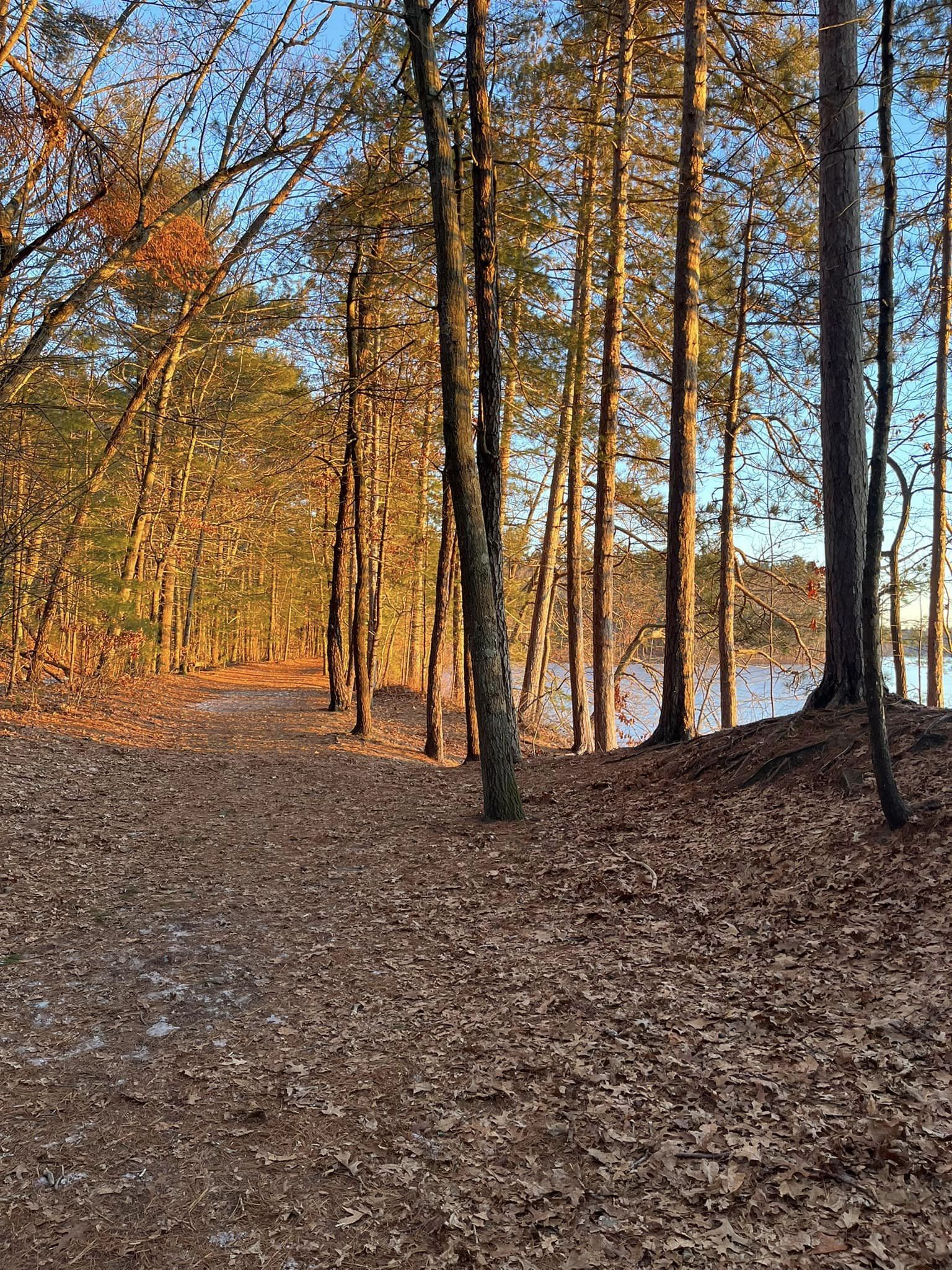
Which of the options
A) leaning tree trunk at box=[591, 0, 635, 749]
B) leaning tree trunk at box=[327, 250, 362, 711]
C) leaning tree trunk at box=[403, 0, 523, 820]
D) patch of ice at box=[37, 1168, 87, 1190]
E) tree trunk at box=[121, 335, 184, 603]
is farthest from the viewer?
tree trunk at box=[121, 335, 184, 603]

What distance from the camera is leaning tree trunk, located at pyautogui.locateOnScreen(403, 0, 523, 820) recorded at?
702cm

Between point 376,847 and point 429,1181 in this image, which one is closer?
point 429,1181

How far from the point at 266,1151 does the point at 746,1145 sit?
1.75 m

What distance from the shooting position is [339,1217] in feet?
8.06

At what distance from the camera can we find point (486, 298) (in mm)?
7930

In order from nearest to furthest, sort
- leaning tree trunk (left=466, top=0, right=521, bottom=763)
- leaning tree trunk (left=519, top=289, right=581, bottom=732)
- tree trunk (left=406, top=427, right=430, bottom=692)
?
leaning tree trunk (left=466, top=0, right=521, bottom=763) → leaning tree trunk (left=519, top=289, right=581, bottom=732) → tree trunk (left=406, top=427, right=430, bottom=692)

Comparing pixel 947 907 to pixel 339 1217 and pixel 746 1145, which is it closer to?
pixel 746 1145

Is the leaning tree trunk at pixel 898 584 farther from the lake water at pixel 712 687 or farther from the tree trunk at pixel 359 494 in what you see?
the tree trunk at pixel 359 494

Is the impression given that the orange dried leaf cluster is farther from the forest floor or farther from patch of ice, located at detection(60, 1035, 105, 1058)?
patch of ice, located at detection(60, 1035, 105, 1058)

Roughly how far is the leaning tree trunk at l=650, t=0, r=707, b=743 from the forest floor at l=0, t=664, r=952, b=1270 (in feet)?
4.49

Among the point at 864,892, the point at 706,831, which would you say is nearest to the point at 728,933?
the point at 864,892

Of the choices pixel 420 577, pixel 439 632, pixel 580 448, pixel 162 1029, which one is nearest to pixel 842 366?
pixel 580 448

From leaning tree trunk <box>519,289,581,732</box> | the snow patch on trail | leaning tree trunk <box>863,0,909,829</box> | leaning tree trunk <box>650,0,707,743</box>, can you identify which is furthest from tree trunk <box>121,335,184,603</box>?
leaning tree trunk <box>863,0,909,829</box>

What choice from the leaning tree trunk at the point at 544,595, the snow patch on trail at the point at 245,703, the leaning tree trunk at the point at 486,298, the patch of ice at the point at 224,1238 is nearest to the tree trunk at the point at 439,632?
the leaning tree trunk at the point at 544,595
